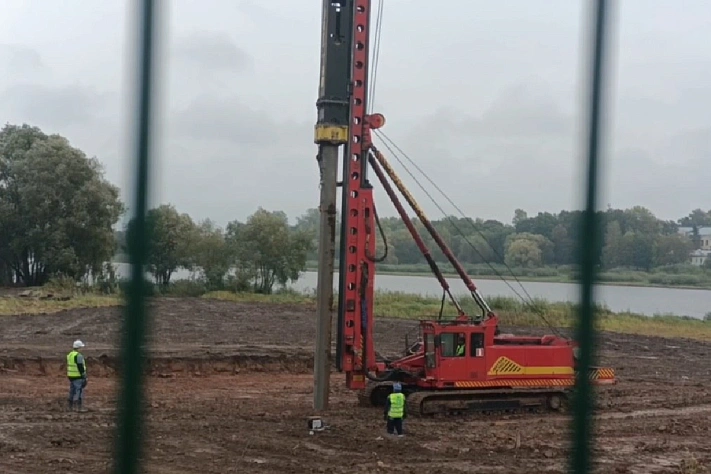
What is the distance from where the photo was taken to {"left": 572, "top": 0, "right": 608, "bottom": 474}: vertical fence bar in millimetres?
2438

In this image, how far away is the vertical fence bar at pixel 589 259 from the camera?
8.00 ft

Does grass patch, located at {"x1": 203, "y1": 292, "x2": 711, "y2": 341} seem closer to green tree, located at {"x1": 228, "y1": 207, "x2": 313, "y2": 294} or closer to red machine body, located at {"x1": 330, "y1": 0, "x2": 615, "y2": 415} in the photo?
green tree, located at {"x1": 228, "y1": 207, "x2": 313, "y2": 294}

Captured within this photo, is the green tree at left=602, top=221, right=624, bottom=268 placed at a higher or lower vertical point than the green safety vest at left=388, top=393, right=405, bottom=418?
higher

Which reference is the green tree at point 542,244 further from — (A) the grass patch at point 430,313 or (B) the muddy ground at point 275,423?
(A) the grass patch at point 430,313

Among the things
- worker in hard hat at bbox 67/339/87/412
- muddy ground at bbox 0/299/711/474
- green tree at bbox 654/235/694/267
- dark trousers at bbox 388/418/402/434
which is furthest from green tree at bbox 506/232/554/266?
worker in hard hat at bbox 67/339/87/412

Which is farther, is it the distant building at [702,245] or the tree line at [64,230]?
the tree line at [64,230]

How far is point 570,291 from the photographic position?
253 cm

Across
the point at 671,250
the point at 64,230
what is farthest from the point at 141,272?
the point at 64,230

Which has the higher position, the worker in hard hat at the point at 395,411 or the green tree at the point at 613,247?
the green tree at the point at 613,247

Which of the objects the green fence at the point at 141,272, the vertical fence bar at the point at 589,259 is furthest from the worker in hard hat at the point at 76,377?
the vertical fence bar at the point at 589,259

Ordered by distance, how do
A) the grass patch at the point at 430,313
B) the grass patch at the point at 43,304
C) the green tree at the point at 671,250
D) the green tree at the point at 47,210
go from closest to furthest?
the green tree at the point at 671,250 < the green tree at the point at 47,210 < the grass patch at the point at 43,304 < the grass patch at the point at 430,313

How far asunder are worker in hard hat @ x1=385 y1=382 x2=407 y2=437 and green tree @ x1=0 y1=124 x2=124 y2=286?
13.2 m

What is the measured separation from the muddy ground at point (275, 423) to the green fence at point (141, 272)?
0.47 ft

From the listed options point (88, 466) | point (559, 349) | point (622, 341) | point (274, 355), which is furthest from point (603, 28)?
point (622, 341)
